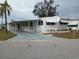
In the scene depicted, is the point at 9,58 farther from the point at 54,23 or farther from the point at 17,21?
the point at 17,21

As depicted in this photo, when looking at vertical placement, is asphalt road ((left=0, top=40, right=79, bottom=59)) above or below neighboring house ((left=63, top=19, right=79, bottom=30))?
above

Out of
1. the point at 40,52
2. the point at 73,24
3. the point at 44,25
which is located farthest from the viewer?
the point at 73,24

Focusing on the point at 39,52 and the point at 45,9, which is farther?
the point at 45,9

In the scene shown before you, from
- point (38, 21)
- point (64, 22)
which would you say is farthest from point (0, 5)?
point (64, 22)

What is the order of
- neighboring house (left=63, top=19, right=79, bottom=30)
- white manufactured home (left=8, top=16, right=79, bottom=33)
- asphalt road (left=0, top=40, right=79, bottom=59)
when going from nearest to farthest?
asphalt road (left=0, top=40, right=79, bottom=59)
white manufactured home (left=8, top=16, right=79, bottom=33)
neighboring house (left=63, top=19, right=79, bottom=30)

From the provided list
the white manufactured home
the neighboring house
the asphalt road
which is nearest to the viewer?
the asphalt road

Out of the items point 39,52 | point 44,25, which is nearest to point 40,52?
point 39,52

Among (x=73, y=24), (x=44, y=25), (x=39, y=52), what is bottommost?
(x=73, y=24)

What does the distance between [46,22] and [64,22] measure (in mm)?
8498

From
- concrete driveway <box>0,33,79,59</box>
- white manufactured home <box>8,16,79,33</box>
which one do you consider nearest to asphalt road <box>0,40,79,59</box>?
concrete driveway <box>0,33,79,59</box>

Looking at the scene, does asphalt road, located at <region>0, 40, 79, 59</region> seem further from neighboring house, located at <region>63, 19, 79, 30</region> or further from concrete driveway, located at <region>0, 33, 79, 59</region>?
neighboring house, located at <region>63, 19, 79, 30</region>

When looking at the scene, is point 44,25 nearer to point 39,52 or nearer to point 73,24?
point 73,24

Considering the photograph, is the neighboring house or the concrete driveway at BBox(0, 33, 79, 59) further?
the neighboring house

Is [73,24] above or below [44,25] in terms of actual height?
below
